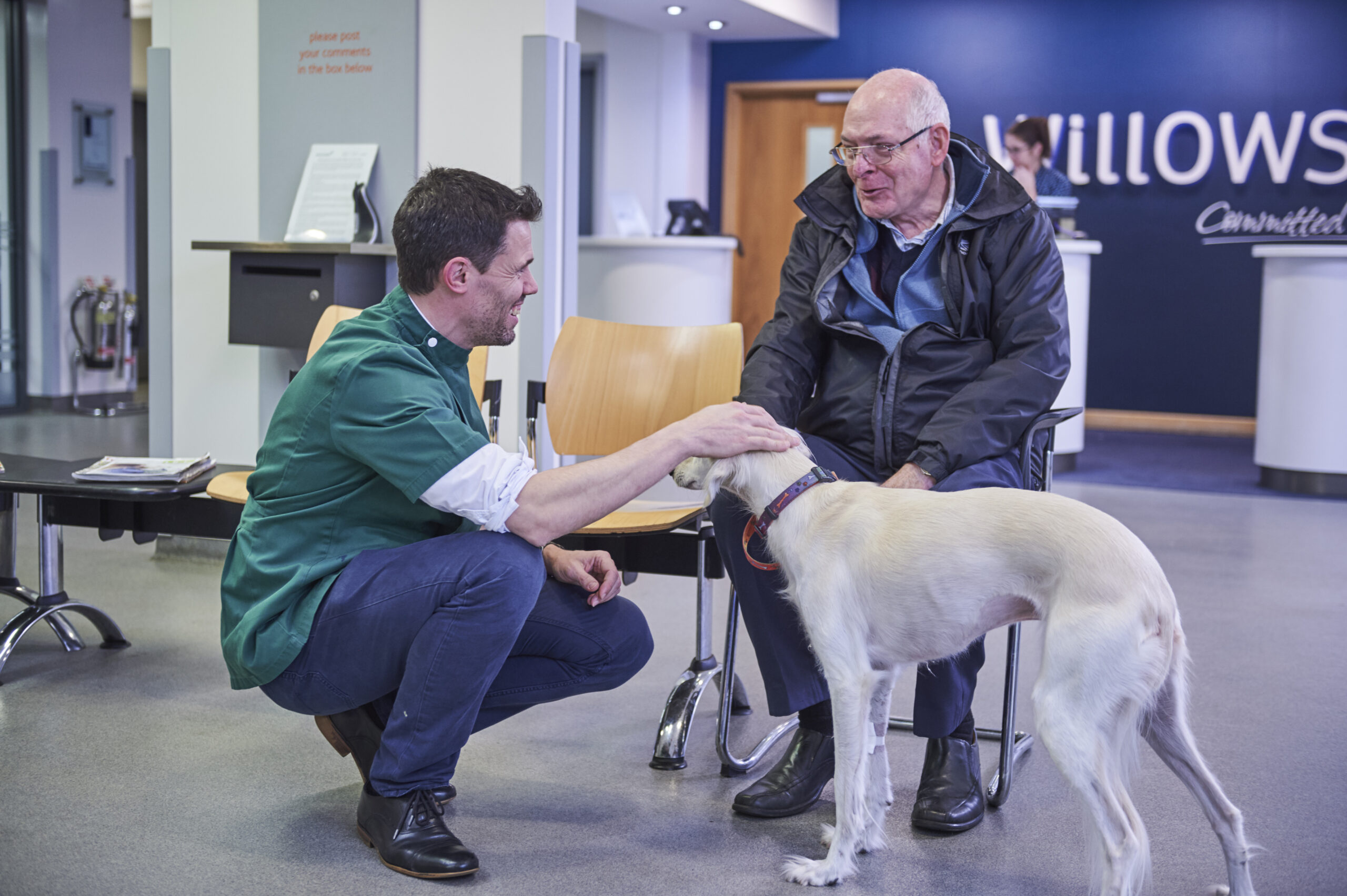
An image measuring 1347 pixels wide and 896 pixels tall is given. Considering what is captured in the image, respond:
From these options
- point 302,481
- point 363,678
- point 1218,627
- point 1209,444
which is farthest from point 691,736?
point 1209,444

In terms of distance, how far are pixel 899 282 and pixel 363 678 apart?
1359 mm

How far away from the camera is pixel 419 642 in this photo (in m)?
1.99

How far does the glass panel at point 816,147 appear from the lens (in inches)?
410

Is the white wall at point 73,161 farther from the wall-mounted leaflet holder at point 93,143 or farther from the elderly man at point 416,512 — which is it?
the elderly man at point 416,512

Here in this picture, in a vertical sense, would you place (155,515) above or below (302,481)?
below

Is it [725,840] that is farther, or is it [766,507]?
[725,840]

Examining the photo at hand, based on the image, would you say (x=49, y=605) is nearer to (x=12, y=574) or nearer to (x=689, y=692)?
(x=12, y=574)

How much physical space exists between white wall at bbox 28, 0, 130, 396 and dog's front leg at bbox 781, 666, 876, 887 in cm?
871

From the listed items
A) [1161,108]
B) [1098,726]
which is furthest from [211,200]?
[1161,108]

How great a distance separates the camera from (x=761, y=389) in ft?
8.52

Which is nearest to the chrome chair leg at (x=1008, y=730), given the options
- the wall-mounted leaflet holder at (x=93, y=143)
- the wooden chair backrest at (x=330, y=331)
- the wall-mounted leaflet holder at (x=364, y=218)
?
the wooden chair backrest at (x=330, y=331)

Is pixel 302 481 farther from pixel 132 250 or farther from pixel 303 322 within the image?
pixel 132 250

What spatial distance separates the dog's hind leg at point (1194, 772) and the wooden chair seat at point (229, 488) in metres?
2.10

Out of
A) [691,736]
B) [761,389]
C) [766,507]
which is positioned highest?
[761,389]
